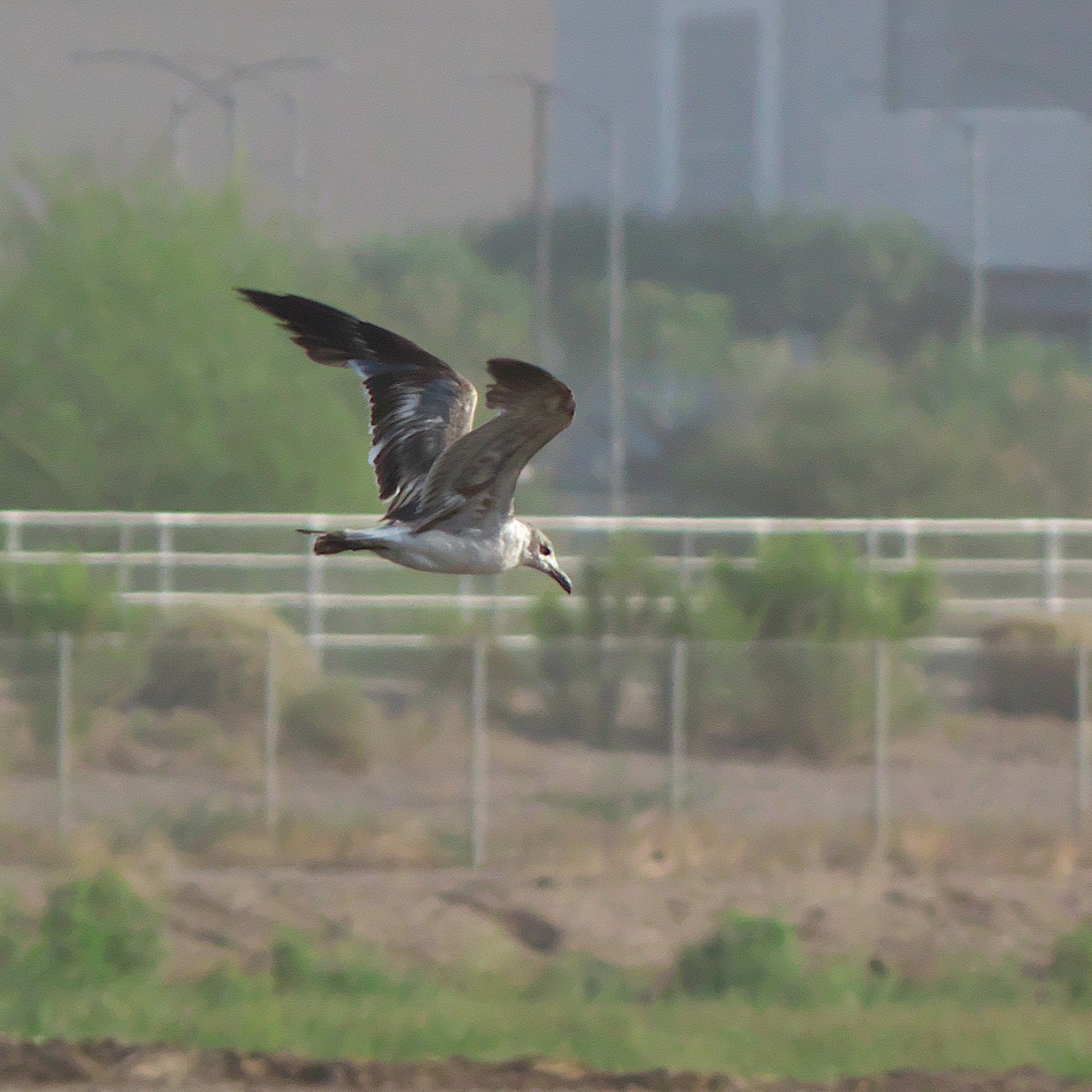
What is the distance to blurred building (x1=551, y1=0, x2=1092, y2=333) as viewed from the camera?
6750cm

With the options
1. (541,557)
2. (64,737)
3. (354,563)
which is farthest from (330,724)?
(541,557)

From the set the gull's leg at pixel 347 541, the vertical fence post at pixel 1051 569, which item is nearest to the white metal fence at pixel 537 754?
the vertical fence post at pixel 1051 569

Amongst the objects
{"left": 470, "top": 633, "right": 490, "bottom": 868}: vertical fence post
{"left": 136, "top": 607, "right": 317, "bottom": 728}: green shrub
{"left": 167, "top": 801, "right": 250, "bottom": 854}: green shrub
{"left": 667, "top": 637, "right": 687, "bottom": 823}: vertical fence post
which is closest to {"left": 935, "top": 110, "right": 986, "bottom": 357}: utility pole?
{"left": 136, "top": 607, "right": 317, "bottom": 728}: green shrub

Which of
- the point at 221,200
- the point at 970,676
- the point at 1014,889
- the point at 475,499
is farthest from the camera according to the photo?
the point at 221,200

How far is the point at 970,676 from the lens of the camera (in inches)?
976

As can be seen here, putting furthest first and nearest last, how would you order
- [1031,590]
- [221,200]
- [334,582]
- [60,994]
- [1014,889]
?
[1031,590] → [221,200] → [334,582] → [1014,889] → [60,994]

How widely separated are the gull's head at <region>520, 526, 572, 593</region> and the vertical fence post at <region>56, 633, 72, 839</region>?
9.07 metres

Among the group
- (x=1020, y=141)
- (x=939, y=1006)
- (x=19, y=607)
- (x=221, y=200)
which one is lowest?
(x=939, y=1006)

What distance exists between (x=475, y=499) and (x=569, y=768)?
11.3 m

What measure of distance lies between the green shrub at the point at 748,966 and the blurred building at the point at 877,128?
52.0 m

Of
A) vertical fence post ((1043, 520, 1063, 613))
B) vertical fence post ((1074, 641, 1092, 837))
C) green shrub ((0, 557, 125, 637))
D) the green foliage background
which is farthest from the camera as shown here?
the green foliage background

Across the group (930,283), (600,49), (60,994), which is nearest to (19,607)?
(60,994)

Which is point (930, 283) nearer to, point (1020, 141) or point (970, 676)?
point (1020, 141)

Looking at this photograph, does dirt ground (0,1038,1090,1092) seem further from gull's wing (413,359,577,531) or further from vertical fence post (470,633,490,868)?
gull's wing (413,359,577,531)
